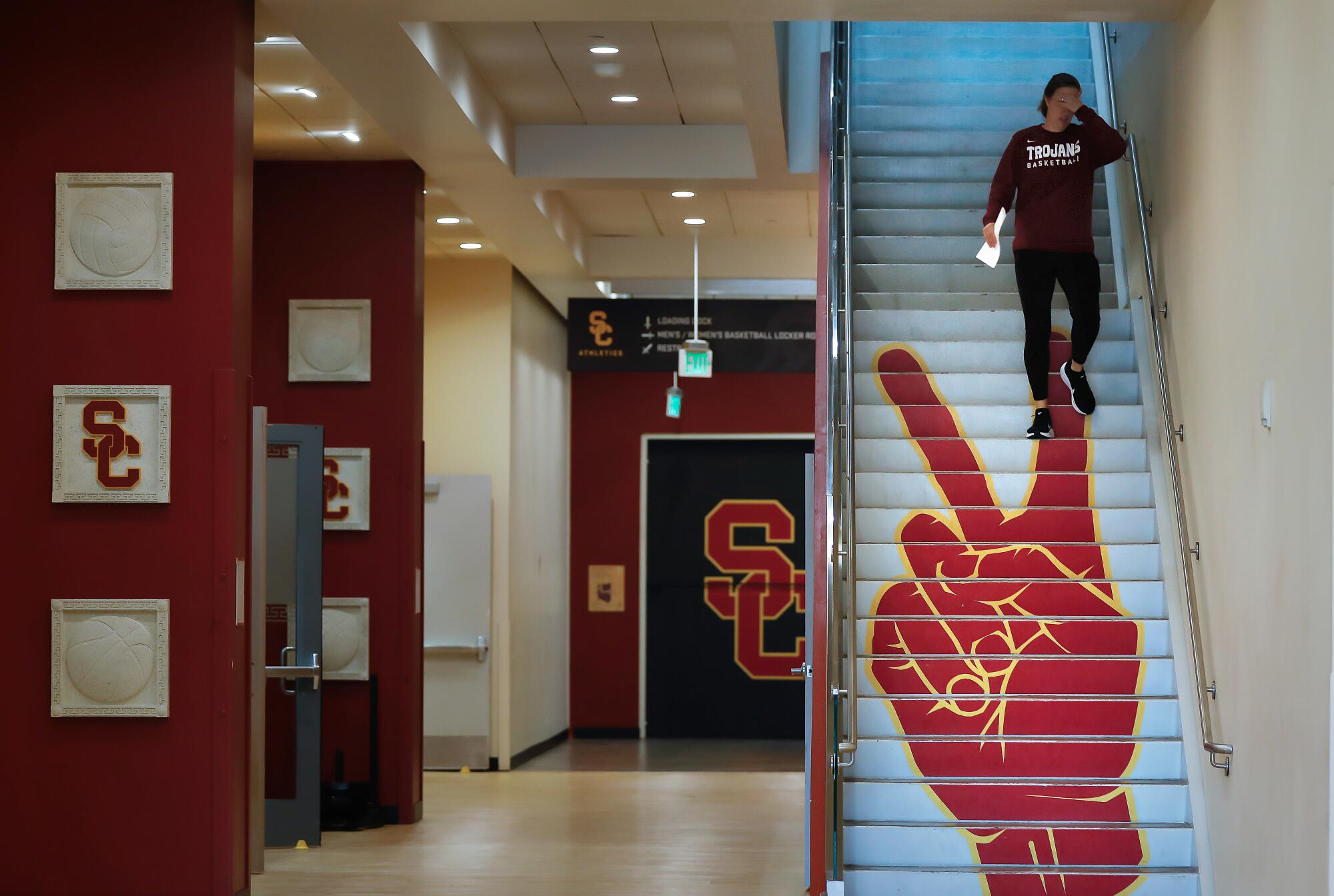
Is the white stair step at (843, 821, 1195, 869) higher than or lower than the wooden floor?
higher

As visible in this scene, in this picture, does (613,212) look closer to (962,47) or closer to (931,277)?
(962,47)

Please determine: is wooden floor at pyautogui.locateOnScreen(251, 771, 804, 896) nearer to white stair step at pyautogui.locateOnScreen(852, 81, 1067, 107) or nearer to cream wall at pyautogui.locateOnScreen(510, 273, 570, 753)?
cream wall at pyautogui.locateOnScreen(510, 273, 570, 753)

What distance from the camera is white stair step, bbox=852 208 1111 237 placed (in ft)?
28.3

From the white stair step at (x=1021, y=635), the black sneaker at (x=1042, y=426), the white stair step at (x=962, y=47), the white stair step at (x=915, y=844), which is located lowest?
the white stair step at (x=915, y=844)

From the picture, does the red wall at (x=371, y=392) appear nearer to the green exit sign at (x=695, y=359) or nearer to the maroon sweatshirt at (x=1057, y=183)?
the maroon sweatshirt at (x=1057, y=183)

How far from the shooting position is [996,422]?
7363mm

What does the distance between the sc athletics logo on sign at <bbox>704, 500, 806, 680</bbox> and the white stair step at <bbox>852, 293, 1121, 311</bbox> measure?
7461 millimetres

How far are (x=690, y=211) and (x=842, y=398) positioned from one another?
444 cm

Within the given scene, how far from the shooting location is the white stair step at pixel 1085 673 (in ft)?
20.9

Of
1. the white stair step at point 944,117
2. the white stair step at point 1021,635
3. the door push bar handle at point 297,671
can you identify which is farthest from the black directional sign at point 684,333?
the white stair step at point 1021,635

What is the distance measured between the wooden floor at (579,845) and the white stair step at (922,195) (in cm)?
356

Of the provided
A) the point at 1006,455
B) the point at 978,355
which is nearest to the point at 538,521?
the point at 978,355

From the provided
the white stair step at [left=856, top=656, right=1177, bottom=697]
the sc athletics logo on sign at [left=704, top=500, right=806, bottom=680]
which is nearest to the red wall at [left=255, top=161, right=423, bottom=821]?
the white stair step at [left=856, top=656, right=1177, bottom=697]

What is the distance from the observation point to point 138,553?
564 cm
